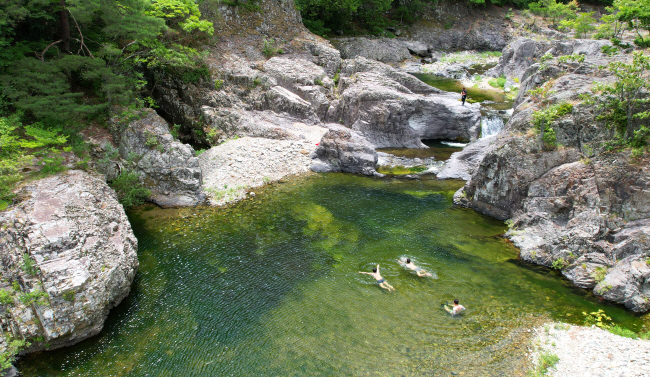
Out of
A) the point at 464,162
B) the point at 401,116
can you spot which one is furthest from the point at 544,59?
the point at 401,116

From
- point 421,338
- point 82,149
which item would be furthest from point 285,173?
point 421,338

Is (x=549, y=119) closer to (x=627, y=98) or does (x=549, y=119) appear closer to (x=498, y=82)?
(x=627, y=98)

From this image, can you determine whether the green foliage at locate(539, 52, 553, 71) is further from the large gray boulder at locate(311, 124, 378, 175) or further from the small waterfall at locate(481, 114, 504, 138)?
the large gray boulder at locate(311, 124, 378, 175)

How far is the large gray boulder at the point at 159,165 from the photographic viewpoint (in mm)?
19406

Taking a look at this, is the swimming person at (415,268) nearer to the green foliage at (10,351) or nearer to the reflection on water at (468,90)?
the green foliage at (10,351)

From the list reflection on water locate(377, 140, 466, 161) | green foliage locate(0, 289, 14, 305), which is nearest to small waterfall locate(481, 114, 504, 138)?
reflection on water locate(377, 140, 466, 161)

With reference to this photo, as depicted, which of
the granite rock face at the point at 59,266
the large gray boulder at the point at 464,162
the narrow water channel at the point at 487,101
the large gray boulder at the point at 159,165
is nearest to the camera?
the granite rock face at the point at 59,266

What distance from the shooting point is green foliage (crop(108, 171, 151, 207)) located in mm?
18328

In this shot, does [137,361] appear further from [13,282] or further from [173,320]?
[13,282]

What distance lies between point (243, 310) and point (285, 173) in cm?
1258

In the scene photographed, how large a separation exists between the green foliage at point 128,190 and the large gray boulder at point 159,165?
0.63 m

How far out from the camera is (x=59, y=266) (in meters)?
10.4

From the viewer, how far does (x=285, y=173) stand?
23.5 meters

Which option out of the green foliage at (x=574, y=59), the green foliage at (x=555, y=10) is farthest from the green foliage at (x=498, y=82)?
the green foliage at (x=555, y=10)
